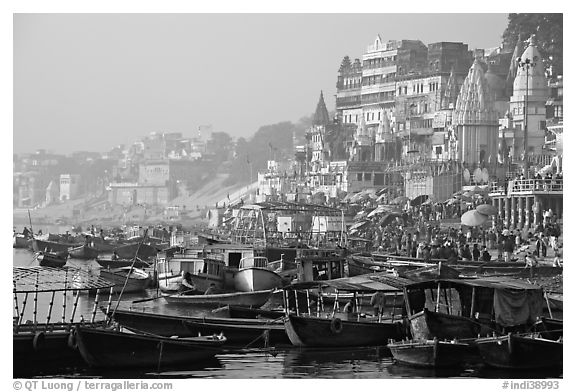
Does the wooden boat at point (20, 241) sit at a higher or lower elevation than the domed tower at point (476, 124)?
lower

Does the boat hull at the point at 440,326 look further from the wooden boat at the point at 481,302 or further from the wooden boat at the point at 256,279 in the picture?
the wooden boat at the point at 256,279

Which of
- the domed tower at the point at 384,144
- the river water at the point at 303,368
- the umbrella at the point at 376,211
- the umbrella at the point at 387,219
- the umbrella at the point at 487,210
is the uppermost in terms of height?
the domed tower at the point at 384,144

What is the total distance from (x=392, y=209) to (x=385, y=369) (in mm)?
34351

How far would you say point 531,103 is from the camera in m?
63.9

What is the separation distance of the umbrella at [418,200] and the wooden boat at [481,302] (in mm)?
33268

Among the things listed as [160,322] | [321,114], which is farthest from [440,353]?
[321,114]

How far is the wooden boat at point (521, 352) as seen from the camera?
64.0 feet

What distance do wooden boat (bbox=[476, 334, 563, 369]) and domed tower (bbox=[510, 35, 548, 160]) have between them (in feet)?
137

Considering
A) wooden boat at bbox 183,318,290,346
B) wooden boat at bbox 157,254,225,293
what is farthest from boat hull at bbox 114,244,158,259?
wooden boat at bbox 183,318,290,346

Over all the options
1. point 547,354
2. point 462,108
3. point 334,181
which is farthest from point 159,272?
point 334,181

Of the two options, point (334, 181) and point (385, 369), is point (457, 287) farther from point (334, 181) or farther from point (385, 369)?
point (334, 181)

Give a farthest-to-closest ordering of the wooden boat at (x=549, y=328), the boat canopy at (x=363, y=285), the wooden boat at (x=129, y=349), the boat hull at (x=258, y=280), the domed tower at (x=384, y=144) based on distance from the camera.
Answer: the domed tower at (x=384, y=144) < the boat hull at (x=258, y=280) < the boat canopy at (x=363, y=285) < the wooden boat at (x=549, y=328) < the wooden boat at (x=129, y=349)

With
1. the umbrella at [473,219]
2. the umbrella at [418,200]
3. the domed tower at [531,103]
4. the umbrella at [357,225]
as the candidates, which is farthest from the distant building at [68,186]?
the umbrella at [473,219]

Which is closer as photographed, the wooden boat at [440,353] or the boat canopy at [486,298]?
the wooden boat at [440,353]
